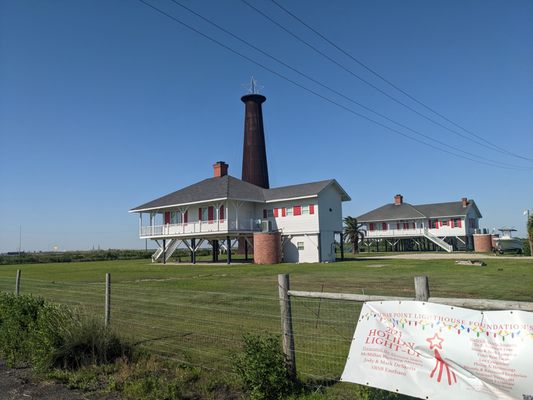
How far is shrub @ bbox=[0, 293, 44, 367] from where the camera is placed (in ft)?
23.3

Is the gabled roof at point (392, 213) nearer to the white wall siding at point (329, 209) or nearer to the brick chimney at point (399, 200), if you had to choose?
the brick chimney at point (399, 200)

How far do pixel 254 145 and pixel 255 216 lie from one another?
18900mm

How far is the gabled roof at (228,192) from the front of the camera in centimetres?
3756

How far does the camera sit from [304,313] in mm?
10648

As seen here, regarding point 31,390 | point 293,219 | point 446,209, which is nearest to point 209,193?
point 293,219

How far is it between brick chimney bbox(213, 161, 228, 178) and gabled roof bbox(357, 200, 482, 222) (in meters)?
29.7

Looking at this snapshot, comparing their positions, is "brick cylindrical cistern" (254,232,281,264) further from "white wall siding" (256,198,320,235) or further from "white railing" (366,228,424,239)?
"white railing" (366,228,424,239)

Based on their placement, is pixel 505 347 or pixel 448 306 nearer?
pixel 505 347

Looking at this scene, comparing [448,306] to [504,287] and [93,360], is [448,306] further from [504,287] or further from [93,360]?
[504,287]

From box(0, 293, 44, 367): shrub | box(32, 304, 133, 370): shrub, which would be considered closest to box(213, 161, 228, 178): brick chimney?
box(0, 293, 44, 367): shrub

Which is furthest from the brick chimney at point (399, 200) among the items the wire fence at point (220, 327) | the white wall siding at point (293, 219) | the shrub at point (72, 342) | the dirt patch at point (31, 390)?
the dirt patch at point (31, 390)

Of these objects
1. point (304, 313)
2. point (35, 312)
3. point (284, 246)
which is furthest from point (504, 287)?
point (284, 246)

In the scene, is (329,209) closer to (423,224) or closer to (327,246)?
(327,246)

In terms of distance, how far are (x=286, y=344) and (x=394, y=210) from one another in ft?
205
